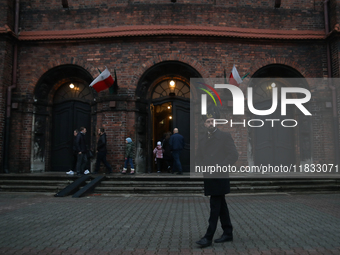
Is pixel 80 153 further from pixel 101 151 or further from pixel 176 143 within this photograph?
pixel 176 143

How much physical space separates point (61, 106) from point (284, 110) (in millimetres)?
10174

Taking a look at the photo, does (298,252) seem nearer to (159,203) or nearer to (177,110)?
(159,203)

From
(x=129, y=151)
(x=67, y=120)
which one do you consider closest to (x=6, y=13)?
(x=67, y=120)

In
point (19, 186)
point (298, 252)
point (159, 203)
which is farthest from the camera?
point (19, 186)

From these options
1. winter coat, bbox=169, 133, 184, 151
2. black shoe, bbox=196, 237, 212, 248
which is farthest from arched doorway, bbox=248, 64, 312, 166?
black shoe, bbox=196, 237, 212, 248

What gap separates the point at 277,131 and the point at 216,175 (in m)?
9.24

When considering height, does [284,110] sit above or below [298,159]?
above

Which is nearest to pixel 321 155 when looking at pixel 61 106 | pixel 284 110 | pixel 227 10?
pixel 284 110

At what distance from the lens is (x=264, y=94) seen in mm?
12320

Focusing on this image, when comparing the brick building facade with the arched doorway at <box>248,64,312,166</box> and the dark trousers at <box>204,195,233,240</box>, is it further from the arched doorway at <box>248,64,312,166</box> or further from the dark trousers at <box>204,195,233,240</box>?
the dark trousers at <box>204,195,233,240</box>

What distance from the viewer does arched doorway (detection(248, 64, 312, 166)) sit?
38.4 ft

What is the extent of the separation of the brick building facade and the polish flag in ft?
2.12

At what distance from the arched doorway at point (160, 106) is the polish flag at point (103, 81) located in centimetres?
131

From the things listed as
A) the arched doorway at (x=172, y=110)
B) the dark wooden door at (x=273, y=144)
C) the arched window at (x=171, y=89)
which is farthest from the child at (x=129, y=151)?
the dark wooden door at (x=273, y=144)
